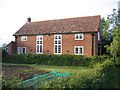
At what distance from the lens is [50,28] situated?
92.5 feet

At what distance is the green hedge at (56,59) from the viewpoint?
17.4 metres

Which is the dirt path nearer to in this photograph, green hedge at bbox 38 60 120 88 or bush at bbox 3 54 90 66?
green hedge at bbox 38 60 120 88

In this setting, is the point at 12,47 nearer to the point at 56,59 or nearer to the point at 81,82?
the point at 56,59

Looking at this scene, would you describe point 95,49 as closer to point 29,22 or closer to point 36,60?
point 36,60

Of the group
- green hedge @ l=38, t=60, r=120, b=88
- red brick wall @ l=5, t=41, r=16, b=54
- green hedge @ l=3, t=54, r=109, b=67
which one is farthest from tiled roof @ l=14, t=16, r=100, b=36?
green hedge @ l=38, t=60, r=120, b=88

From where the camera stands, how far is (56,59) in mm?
19109

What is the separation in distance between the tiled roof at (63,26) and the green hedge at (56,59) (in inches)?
305

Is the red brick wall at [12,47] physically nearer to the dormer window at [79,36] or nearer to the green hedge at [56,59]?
the green hedge at [56,59]

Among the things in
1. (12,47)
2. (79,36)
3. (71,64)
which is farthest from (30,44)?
(71,64)

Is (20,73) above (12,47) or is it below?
below

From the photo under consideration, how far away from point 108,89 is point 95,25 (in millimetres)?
20118

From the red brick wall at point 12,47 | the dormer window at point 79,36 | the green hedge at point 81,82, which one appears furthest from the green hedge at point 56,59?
the green hedge at point 81,82

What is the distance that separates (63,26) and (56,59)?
1042cm

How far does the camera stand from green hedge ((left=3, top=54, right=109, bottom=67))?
17408 mm
